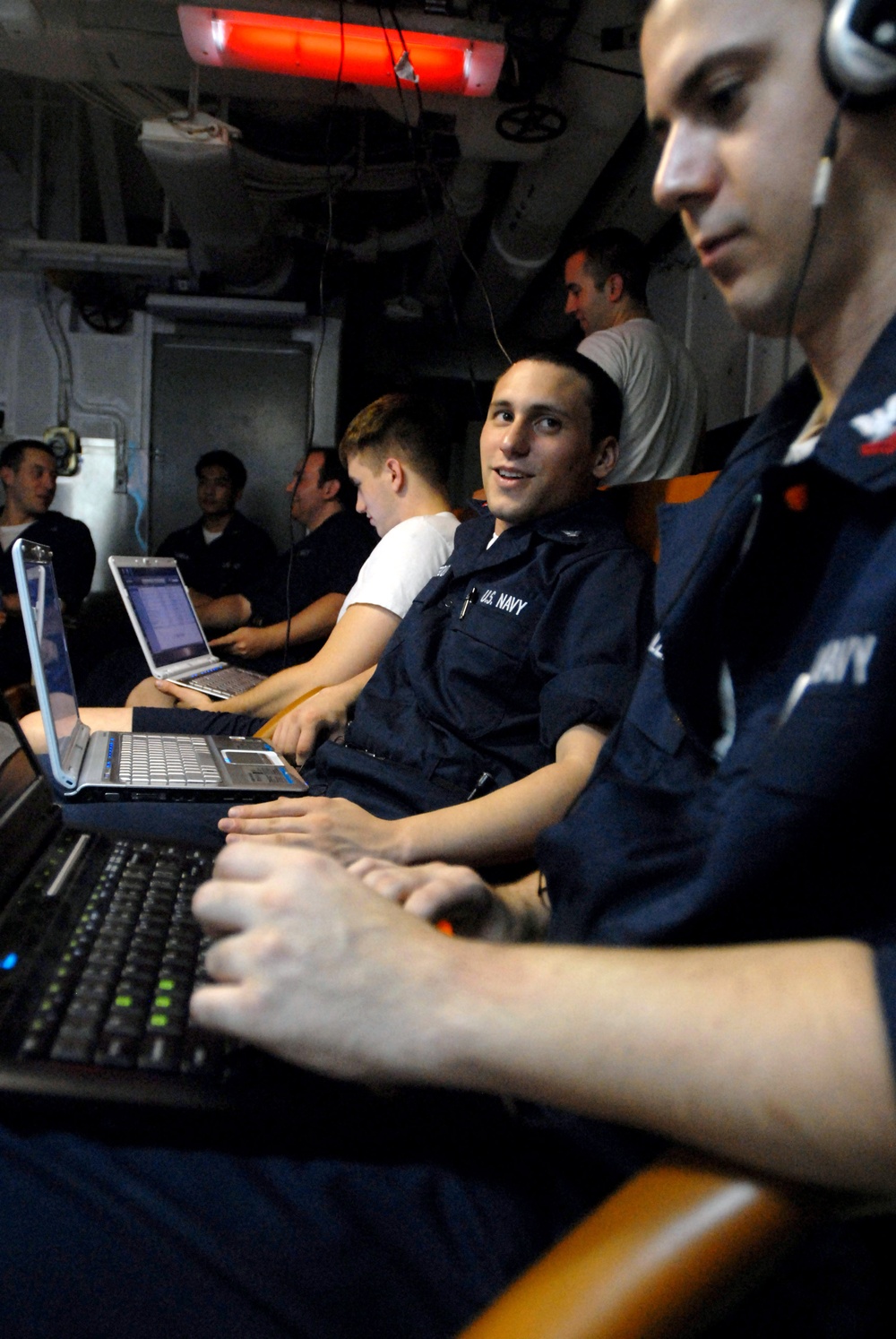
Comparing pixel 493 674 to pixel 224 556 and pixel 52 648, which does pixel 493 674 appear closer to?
pixel 52 648

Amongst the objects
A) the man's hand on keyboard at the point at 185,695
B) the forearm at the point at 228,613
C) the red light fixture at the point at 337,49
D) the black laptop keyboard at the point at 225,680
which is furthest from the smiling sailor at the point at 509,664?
the forearm at the point at 228,613

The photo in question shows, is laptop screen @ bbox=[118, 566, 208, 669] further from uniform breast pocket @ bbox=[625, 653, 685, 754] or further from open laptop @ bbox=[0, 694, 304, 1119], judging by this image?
uniform breast pocket @ bbox=[625, 653, 685, 754]

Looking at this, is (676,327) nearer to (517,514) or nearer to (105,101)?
(105,101)

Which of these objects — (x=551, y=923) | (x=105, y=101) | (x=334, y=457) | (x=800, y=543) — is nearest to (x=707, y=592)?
(x=800, y=543)

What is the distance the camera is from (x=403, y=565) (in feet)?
6.44

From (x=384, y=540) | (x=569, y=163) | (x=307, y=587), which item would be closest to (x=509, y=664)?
(x=384, y=540)

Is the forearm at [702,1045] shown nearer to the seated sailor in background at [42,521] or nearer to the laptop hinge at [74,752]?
the laptop hinge at [74,752]

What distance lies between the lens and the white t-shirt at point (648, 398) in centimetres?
207

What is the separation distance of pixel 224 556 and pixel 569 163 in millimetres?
2666

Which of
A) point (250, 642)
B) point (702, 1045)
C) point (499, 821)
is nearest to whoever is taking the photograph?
point (702, 1045)

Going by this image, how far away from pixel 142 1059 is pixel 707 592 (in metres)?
0.48

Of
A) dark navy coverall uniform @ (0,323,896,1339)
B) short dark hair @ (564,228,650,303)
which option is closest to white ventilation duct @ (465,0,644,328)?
short dark hair @ (564,228,650,303)

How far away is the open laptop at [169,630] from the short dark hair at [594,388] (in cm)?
135

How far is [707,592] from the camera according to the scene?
638 millimetres
